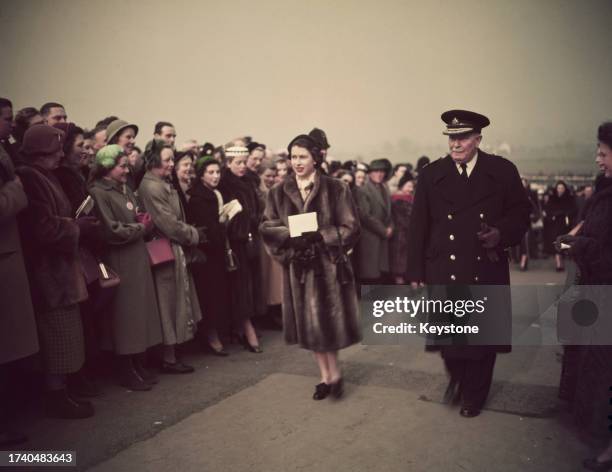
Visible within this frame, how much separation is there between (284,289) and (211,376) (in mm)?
1240

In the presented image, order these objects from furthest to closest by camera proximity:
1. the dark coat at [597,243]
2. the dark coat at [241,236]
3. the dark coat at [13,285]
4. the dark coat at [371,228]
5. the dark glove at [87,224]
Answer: the dark coat at [371,228]
the dark coat at [241,236]
the dark glove at [87,224]
the dark coat at [13,285]
the dark coat at [597,243]

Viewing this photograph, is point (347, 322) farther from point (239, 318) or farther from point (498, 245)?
point (239, 318)

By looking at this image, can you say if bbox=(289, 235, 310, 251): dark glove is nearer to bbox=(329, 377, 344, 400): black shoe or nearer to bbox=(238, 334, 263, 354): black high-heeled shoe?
bbox=(329, 377, 344, 400): black shoe

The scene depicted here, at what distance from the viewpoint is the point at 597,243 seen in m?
3.75

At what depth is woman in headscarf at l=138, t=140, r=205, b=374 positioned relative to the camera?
550cm

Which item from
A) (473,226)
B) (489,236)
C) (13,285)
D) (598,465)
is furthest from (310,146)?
(598,465)

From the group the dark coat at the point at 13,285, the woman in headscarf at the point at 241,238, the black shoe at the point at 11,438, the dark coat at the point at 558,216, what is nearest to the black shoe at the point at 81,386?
the black shoe at the point at 11,438

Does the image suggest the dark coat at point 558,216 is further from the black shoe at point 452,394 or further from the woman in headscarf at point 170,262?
the woman in headscarf at point 170,262

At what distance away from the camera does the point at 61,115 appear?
5.80 m

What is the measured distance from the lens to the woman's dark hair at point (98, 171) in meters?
5.09

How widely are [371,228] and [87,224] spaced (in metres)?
5.39

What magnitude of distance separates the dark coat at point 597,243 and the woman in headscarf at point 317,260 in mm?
1646

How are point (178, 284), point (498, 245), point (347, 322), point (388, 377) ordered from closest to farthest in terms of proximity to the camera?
point (498, 245)
point (347, 322)
point (388, 377)
point (178, 284)

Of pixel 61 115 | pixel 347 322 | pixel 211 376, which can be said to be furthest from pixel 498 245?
pixel 61 115
